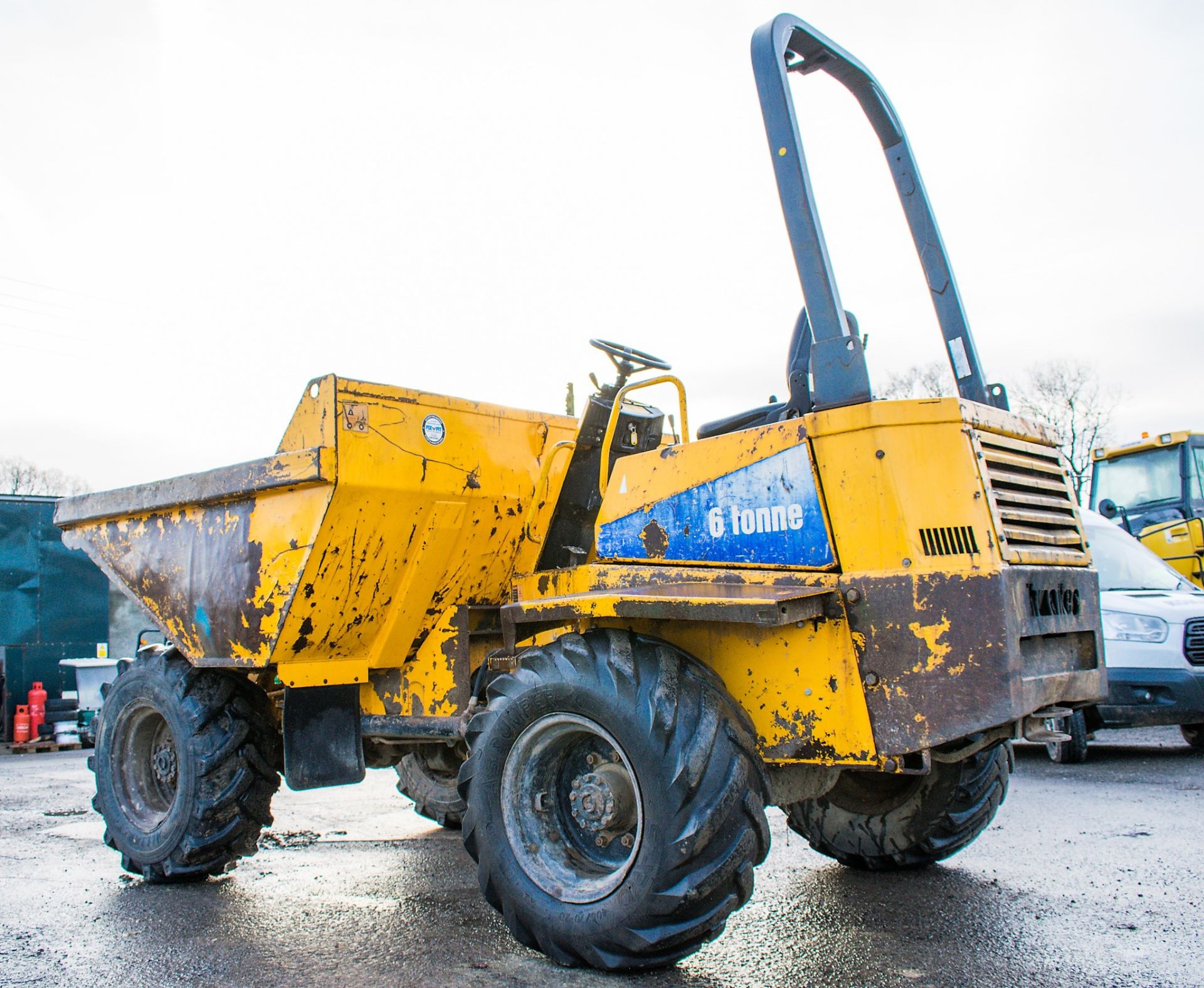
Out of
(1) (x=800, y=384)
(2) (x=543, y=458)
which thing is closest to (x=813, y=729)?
(1) (x=800, y=384)

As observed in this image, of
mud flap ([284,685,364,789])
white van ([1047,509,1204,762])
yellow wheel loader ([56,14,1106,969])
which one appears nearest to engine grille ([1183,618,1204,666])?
white van ([1047,509,1204,762])

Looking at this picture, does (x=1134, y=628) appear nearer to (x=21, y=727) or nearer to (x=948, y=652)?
(x=948, y=652)

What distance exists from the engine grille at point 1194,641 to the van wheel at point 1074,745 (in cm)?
93

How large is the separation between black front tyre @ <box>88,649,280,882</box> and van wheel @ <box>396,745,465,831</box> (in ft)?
3.41

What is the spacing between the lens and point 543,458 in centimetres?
552

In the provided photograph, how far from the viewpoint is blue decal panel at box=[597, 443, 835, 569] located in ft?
12.3

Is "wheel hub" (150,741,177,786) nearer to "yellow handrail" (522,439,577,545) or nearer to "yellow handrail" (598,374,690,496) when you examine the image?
"yellow handrail" (522,439,577,545)

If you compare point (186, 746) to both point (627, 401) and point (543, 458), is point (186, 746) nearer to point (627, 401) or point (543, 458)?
point (543, 458)

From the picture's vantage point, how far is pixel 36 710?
44.4ft

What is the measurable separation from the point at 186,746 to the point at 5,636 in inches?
422

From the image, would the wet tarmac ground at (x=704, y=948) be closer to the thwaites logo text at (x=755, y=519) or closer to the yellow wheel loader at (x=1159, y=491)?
the thwaites logo text at (x=755, y=519)

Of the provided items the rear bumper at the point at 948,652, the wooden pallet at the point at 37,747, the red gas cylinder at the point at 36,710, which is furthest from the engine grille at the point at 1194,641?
the red gas cylinder at the point at 36,710

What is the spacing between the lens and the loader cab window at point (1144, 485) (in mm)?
14047

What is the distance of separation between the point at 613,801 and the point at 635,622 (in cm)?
67
